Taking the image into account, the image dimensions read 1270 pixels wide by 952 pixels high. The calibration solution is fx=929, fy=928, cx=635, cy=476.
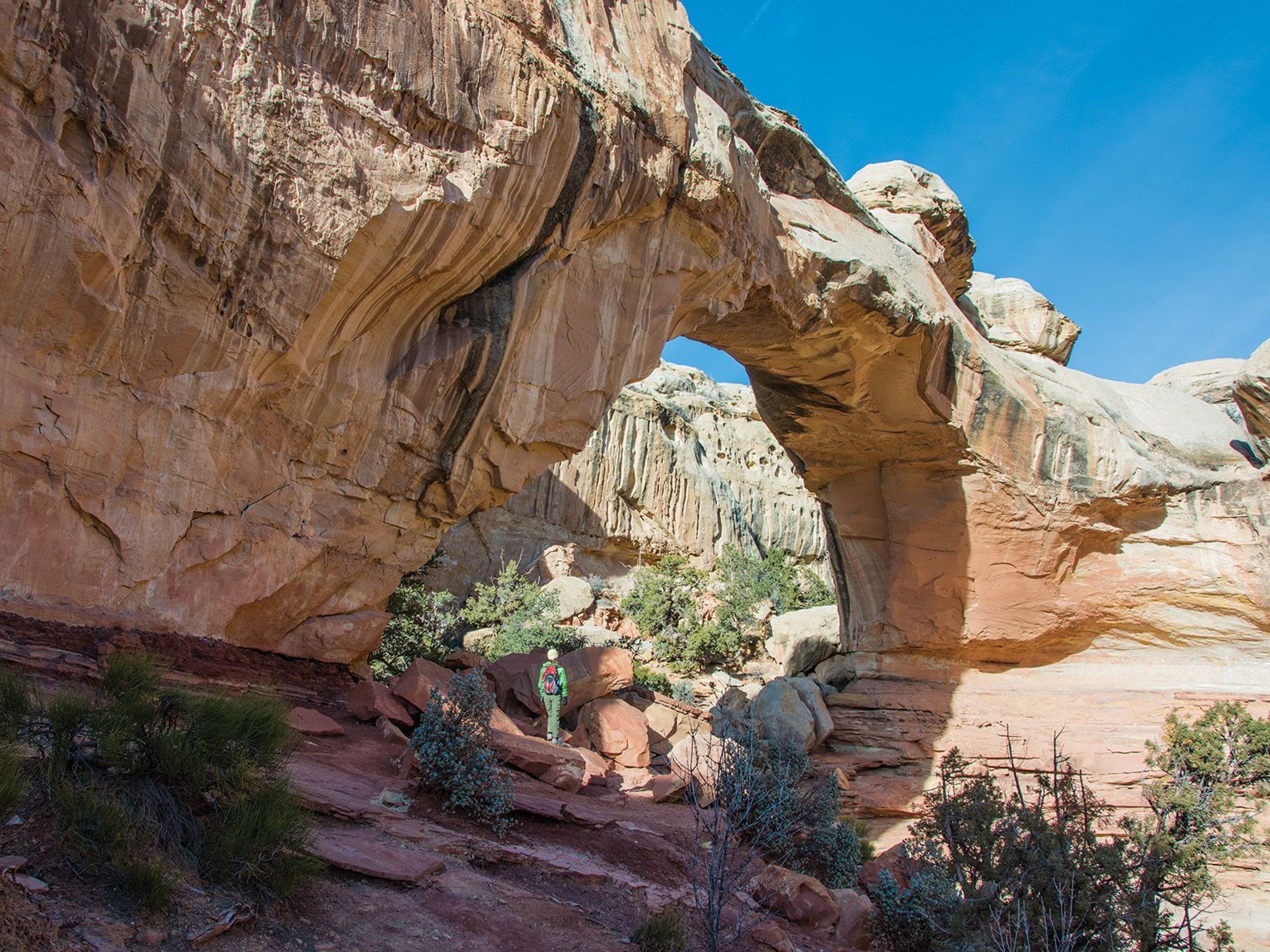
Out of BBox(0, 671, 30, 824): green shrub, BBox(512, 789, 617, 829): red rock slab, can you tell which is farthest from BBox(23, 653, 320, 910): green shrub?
BBox(512, 789, 617, 829): red rock slab

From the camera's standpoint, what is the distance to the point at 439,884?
5.63m

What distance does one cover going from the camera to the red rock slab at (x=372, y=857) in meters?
5.32

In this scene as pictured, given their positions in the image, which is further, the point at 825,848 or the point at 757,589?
the point at 757,589

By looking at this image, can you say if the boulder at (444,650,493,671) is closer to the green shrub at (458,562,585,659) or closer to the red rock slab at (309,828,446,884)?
the green shrub at (458,562,585,659)

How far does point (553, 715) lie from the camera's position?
452 inches

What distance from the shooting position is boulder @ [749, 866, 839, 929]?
25.3 ft

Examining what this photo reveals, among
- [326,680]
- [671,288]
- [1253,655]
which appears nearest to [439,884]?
[326,680]

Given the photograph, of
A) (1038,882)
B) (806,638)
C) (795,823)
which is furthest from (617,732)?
(806,638)

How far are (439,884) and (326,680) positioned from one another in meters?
5.04

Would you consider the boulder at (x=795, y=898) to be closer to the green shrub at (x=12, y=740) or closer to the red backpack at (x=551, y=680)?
the red backpack at (x=551, y=680)

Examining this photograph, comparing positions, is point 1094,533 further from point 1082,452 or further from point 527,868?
point 527,868

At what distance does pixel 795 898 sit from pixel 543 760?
288 centimetres

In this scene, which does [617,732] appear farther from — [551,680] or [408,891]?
[408,891]

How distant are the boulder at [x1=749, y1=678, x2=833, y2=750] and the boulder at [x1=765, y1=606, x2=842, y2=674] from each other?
282 centimetres
